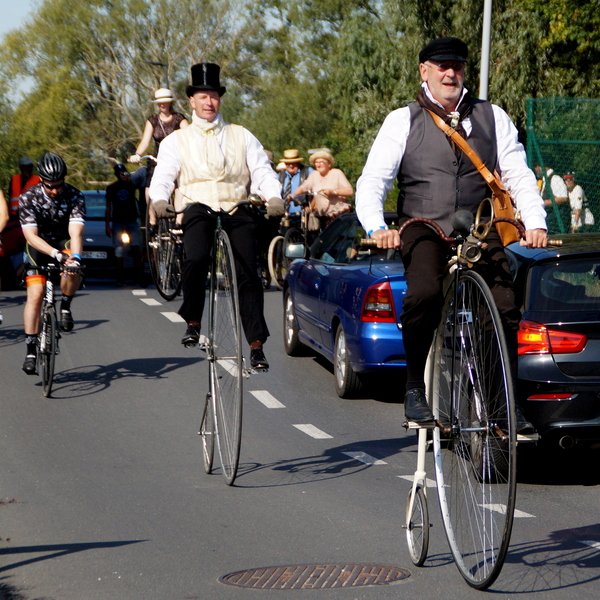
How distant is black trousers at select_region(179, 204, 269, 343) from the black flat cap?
2.41 m

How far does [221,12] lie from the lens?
208 ft

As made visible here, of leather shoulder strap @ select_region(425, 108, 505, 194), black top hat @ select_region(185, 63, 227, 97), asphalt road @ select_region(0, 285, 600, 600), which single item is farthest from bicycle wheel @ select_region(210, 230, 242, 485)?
leather shoulder strap @ select_region(425, 108, 505, 194)

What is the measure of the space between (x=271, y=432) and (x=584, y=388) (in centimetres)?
301

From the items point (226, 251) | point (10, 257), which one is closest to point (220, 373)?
point (226, 251)

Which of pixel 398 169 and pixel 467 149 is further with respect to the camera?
pixel 398 169

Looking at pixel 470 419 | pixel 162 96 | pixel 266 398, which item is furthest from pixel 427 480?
pixel 162 96

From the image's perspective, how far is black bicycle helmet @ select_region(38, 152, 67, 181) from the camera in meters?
11.0

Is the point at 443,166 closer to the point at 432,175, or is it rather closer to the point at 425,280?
the point at 432,175

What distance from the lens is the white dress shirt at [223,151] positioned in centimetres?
765

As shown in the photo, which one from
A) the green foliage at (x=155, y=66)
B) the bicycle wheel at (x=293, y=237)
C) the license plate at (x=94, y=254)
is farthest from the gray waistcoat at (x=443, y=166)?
the green foliage at (x=155, y=66)

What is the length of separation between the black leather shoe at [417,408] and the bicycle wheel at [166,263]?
29.8 ft

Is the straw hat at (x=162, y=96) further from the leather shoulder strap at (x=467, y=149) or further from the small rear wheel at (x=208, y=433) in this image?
the leather shoulder strap at (x=467, y=149)

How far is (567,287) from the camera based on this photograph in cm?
775

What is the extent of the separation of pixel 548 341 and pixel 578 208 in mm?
11237
